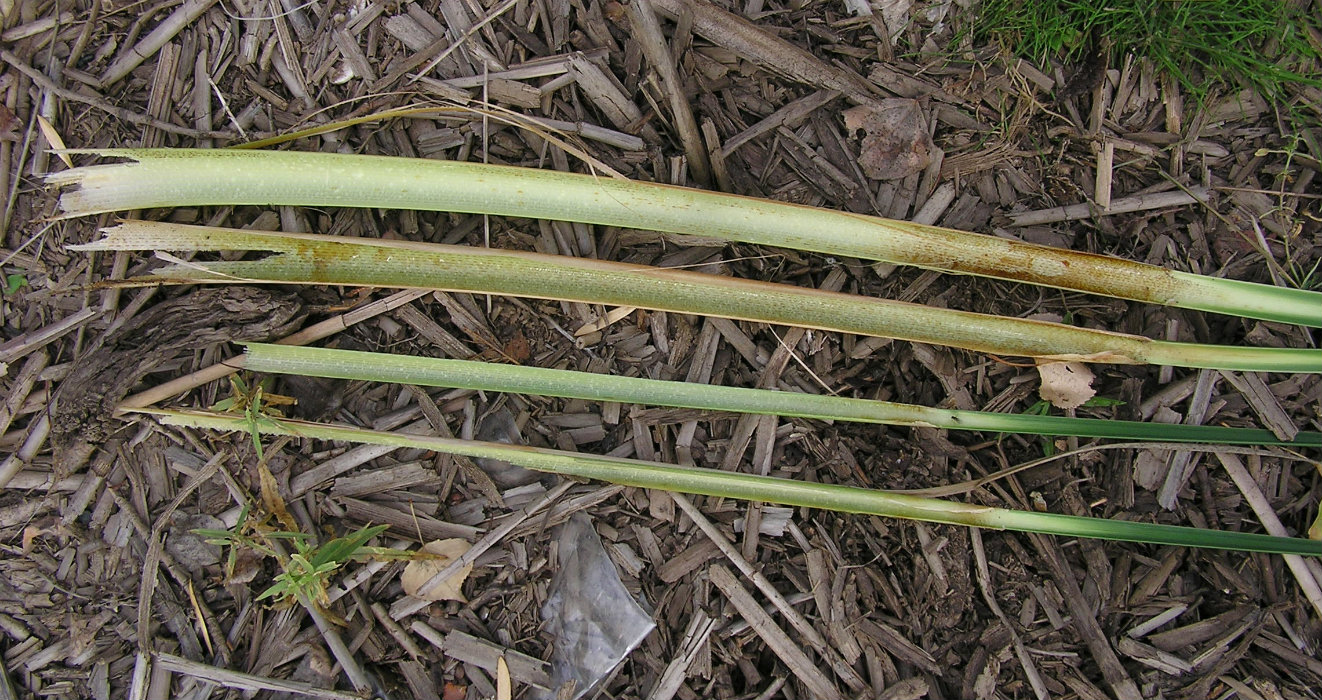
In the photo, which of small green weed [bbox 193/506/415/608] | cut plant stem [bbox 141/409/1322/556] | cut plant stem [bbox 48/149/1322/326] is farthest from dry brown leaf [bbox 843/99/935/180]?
small green weed [bbox 193/506/415/608]

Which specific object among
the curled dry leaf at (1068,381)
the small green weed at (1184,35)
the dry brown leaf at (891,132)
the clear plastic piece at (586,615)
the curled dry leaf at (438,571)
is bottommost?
the clear plastic piece at (586,615)

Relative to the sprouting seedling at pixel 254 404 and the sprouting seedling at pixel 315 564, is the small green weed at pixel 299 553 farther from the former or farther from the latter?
the sprouting seedling at pixel 254 404

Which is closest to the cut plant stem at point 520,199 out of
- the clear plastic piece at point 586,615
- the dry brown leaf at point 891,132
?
the dry brown leaf at point 891,132

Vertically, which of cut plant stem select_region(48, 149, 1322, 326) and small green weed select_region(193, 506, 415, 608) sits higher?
cut plant stem select_region(48, 149, 1322, 326)

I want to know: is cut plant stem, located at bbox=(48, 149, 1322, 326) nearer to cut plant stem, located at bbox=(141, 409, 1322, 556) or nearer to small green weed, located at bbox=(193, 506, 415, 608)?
cut plant stem, located at bbox=(141, 409, 1322, 556)

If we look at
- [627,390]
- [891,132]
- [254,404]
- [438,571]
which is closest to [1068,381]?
[891,132]

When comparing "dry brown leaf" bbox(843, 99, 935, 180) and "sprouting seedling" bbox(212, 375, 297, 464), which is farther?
"dry brown leaf" bbox(843, 99, 935, 180)
